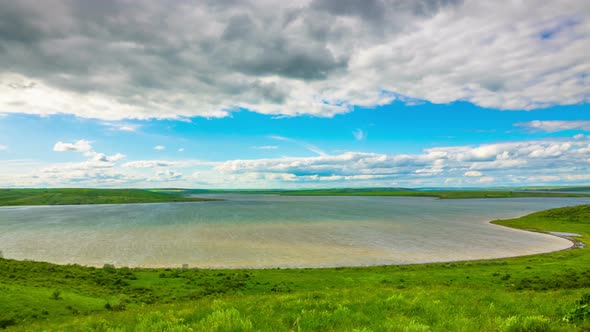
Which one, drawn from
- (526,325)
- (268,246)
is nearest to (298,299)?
(526,325)

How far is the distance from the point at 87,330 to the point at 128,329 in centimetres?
225

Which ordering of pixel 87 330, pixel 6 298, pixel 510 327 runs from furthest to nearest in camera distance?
1. pixel 6 298
2. pixel 87 330
3. pixel 510 327

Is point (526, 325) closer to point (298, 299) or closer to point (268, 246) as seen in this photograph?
point (298, 299)

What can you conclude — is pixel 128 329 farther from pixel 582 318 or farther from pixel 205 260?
pixel 205 260

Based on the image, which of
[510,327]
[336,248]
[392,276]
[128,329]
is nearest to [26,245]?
[336,248]

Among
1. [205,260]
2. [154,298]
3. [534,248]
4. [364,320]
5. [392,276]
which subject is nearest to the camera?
[364,320]

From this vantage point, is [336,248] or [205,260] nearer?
[205,260]

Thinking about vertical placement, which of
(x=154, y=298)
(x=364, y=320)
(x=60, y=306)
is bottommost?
(x=154, y=298)

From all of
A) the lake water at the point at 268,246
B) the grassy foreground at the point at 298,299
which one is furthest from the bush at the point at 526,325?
the lake water at the point at 268,246

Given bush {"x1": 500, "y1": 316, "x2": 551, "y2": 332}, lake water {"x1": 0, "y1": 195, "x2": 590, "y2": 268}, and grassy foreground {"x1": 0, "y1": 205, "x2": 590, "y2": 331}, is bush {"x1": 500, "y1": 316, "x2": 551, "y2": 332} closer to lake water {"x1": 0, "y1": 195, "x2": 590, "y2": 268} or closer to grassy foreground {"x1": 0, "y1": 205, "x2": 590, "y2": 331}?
grassy foreground {"x1": 0, "y1": 205, "x2": 590, "y2": 331}

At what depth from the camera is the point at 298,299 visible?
10891 millimetres

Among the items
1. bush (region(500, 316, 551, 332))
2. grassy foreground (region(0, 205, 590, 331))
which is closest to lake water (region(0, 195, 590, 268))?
grassy foreground (region(0, 205, 590, 331))

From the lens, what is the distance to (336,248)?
68438 mm

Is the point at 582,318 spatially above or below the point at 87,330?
above
